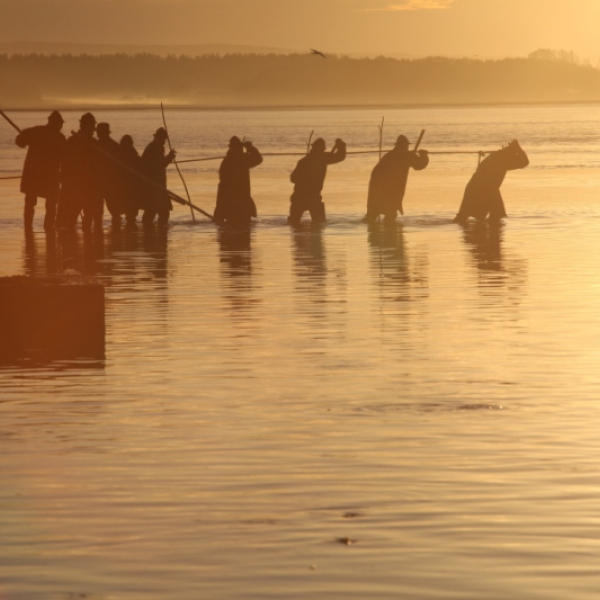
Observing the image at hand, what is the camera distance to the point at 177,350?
1125 cm

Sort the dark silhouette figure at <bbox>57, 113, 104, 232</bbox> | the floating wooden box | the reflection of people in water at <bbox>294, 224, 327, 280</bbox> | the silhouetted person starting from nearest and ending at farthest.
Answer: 1. the floating wooden box
2. the reflection of people in water at <bbox>294, 224, 327, 280</bbox>
3. the dark silhouette figure at <bbox>57, 113, 104, 232</bbox>
4. the silhouetted person

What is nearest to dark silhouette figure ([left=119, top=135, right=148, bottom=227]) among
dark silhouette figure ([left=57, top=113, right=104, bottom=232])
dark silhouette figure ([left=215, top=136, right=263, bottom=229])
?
dark silhouette figure ([left=57, top=113, right=104, bottom=232])

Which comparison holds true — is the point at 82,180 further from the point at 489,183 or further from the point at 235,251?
the point at 489,183

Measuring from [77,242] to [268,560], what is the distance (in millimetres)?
15771

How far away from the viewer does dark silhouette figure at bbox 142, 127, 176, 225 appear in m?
24.6

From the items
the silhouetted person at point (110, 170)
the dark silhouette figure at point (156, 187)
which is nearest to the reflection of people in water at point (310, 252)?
the dark silhouette figure at point (156, 187)

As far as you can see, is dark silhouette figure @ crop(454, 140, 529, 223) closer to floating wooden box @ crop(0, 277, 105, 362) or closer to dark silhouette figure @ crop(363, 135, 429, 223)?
dark silhouette figure @ crop(363, 135, 429, 223)

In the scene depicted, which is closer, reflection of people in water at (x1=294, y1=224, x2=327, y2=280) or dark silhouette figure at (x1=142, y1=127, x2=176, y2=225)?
reflection of people in water at (x1=294, y1=224, x2=327, y2=280)

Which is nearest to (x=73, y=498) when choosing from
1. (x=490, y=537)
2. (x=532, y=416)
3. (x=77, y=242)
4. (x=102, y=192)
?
(x=490, y=537)

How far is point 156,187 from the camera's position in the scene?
24531 millimetres

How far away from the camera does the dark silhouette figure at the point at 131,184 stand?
24.3 m

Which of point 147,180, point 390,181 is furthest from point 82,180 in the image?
point 390,181

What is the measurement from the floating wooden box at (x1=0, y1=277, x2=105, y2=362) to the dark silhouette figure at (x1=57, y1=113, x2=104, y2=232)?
1186 centimetres

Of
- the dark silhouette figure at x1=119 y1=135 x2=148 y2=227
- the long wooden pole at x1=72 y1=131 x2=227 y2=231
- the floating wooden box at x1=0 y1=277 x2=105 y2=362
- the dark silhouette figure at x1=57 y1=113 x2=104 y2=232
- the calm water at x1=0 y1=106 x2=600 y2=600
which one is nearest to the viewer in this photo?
the calm water at x1=0 y1=106 x2=600 y2=600
